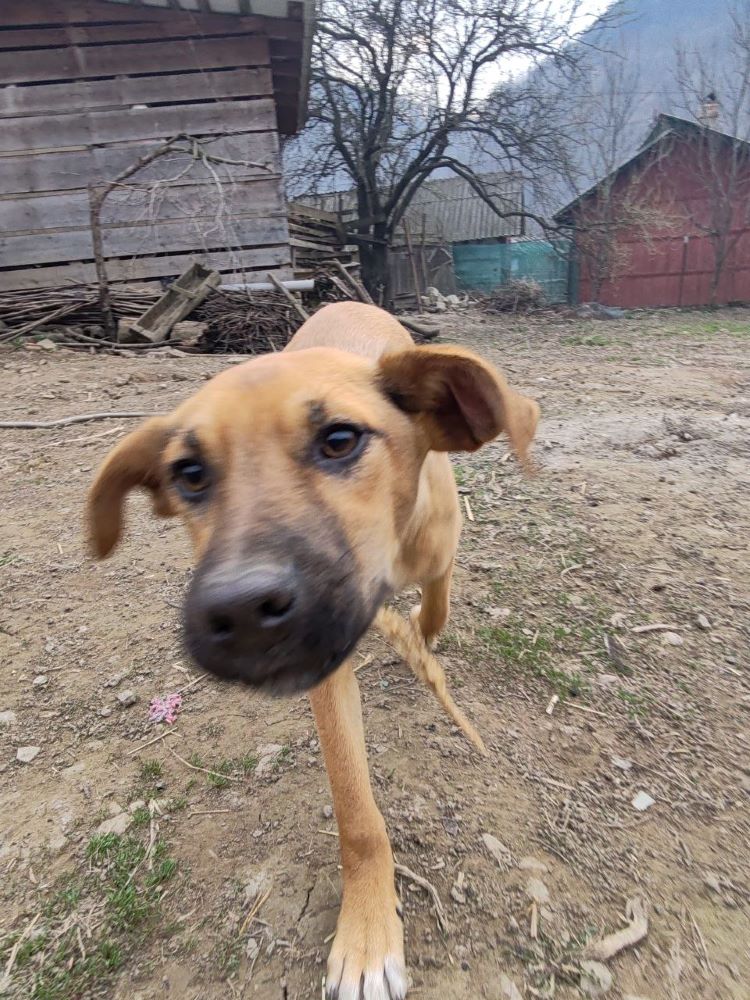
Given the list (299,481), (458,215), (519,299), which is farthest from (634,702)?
(458,215)

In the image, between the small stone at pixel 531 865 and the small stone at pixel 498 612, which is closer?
the small stone at pixel 531 865

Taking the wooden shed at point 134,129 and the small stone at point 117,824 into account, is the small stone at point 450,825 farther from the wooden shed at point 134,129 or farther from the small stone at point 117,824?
the wooden shed at point 134,129

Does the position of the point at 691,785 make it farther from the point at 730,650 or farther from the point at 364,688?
the point at 364,688

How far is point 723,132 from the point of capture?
21.6 metres

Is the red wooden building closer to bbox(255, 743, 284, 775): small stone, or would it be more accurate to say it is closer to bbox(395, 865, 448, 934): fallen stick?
bbox(255, 743, 284, 775): small stone

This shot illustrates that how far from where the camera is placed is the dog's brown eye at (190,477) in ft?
5.50

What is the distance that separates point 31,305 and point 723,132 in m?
22.6

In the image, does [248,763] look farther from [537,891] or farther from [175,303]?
[175,303]

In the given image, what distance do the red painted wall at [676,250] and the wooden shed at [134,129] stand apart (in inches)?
583

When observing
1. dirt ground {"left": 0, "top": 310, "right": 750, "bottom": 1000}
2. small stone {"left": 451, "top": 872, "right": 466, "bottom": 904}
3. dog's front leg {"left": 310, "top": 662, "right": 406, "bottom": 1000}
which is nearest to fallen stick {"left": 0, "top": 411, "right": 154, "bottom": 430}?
dirt ground {"left": 0, "top": 310, "right": 750, "bottom": 1000}

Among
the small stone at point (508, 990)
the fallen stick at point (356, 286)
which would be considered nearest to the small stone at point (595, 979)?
the small stone at point (508, 990)

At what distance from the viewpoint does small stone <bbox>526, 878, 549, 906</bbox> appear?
179 centimetres

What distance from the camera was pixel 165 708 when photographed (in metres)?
2.64

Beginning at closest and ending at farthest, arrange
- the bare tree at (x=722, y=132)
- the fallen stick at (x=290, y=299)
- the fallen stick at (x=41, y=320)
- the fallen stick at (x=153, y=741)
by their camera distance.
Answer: the fallen stick at (x=153, y=741)
the fallen stick at (x=41, y=320)
the fallen stick at (x=290, y=299)
the bare tree at (x=722, y=132)
